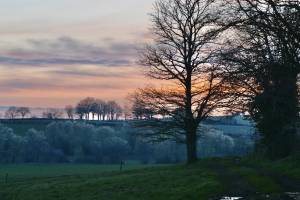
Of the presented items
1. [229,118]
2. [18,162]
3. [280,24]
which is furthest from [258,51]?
[18,162]

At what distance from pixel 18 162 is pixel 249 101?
103061 millimetres

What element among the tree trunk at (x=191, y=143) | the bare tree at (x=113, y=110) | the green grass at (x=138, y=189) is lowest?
the green grass at (x=138, y=189)

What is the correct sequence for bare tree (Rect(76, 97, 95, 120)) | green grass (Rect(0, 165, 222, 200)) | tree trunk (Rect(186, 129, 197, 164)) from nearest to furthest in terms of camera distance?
green grass (Rect(0, 165, 222, 200)) < tree trunk (Rect(186, 129, 197, 164)) < bare tree (Rect(76, 97, 95, 120))

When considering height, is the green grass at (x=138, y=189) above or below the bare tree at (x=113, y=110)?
below

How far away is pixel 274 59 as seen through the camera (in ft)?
79.2

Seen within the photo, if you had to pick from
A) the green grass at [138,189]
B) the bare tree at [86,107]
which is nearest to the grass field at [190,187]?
the green grass at [138,189]

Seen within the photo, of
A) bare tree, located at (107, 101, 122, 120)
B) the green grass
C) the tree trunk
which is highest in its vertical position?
bare tree, located at (107, 101, 122, 120)

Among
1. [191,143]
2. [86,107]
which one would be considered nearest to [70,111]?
[86,107]

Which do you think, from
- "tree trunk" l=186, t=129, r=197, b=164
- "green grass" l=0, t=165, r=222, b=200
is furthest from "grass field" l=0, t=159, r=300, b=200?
"tree trunk" l=186, t=129, r=197, b=164

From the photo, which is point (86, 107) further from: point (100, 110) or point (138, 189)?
point (138, 189)

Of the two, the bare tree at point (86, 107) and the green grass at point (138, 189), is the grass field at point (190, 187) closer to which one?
the green grass at point (138, 189)

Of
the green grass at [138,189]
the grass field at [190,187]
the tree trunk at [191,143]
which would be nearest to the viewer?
the grass field at [190,187]

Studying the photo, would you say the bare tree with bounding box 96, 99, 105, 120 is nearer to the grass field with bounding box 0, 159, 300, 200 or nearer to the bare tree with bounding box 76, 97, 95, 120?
the bare tree with bounding box 76, 97, 95, 120

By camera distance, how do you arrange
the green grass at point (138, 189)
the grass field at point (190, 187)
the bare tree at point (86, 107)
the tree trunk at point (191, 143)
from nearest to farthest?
the grass field at point (190, 187) < the green grass at point (138, 189) < the tree trunk at point (191, 143) < the bare tree at point (86, 107)
